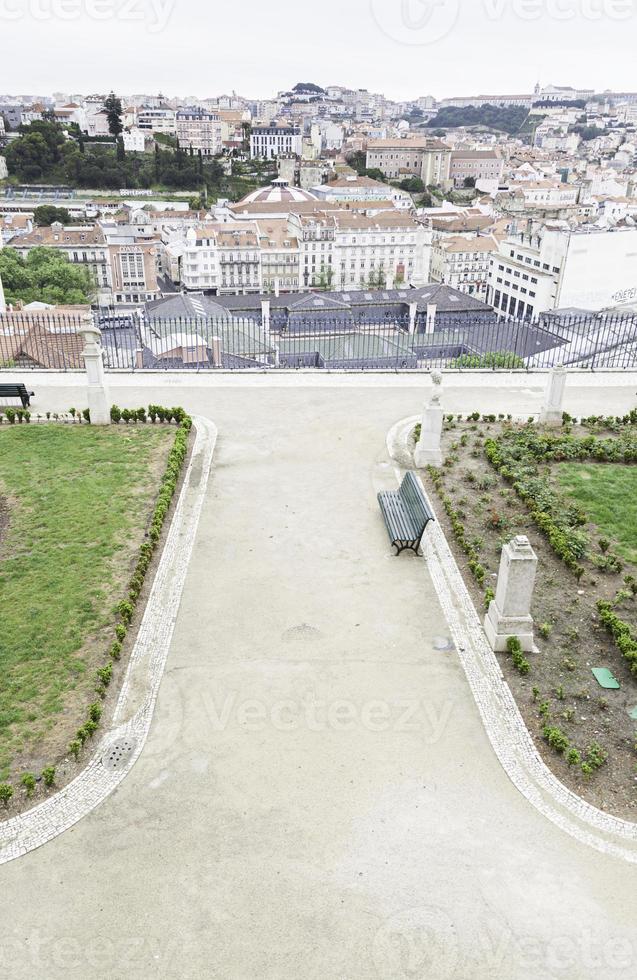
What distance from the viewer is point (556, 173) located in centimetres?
15350

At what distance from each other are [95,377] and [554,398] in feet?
32.5

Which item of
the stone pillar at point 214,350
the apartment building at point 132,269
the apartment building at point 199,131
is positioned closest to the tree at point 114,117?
the apartment building at point 199,131

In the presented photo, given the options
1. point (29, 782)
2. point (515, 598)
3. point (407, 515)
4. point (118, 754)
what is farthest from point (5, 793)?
point (407, 515)

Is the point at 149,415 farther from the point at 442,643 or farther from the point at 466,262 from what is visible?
the point at 466,262

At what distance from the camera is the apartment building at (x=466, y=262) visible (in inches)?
3204

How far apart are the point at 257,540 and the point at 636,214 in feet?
300

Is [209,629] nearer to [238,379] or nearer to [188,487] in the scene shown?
[188,487]

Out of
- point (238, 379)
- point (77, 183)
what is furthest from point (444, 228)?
point (238, 379)

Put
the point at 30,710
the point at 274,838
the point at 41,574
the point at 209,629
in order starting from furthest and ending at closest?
the point at 41,574, the point at 209,629, the point at 30,710, the point at 274,838

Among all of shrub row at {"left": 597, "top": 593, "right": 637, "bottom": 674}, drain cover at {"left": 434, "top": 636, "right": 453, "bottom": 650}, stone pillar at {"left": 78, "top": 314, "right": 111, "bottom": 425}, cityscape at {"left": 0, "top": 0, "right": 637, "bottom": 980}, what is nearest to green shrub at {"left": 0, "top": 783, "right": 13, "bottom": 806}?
cityscape at {"left": 0, "top": 0, "right": 637, "bottom": 980}

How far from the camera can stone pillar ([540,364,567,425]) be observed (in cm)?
1531

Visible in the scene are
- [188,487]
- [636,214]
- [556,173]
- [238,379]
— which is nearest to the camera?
[188,487]

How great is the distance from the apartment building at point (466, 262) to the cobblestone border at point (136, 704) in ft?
246

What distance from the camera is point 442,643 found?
9.20 meters
